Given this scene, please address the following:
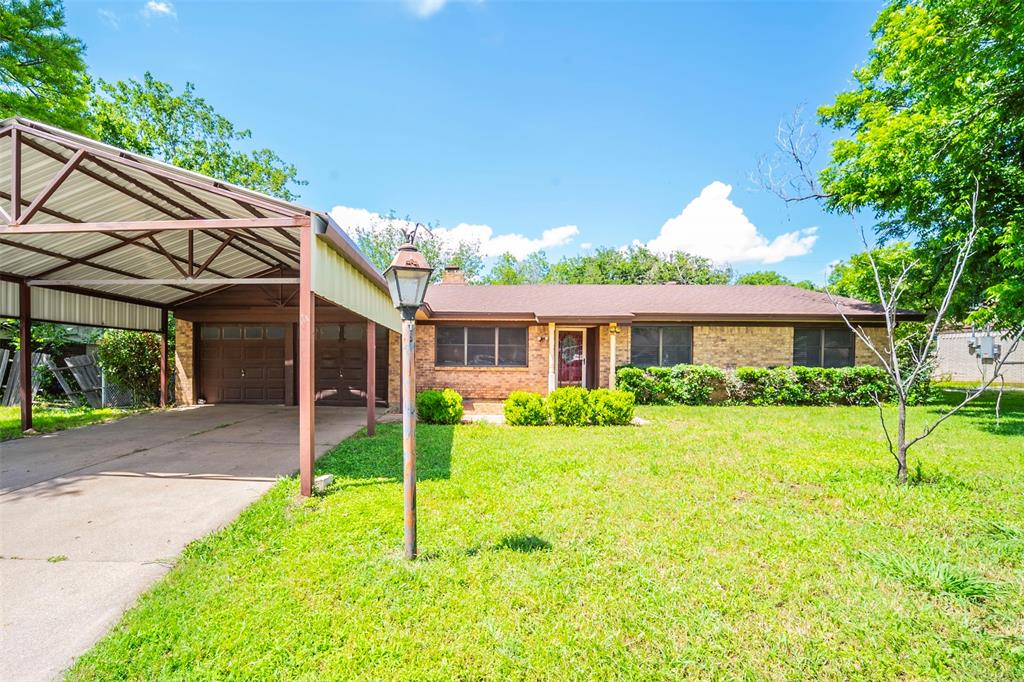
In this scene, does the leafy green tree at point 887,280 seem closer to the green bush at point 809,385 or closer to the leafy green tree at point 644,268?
the green bush at point 809,385

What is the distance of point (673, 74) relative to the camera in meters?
10.8

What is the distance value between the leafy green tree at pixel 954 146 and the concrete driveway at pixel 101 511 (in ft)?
33.1

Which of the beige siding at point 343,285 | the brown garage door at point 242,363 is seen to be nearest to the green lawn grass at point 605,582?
the beige siding at point 343,285

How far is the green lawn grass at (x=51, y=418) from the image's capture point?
27.5ft

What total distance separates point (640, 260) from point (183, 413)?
37.9m

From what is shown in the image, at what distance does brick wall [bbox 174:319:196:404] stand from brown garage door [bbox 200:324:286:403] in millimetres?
251

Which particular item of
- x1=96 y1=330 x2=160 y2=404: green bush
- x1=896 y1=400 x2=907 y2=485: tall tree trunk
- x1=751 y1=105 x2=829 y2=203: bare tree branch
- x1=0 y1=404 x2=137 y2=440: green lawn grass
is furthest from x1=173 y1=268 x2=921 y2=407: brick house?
x1=896 y1=400 x2=907 y2=485: tall tree trunk

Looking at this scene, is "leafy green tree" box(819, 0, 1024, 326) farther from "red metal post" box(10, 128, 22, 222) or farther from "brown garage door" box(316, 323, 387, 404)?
"red metal post" box(10, 128, 22, 222)

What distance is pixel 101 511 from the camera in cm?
436

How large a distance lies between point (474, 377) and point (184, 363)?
8237 mm

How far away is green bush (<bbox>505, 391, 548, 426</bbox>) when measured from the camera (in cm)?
922

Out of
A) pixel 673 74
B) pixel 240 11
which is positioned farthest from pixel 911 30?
pixel 240 11

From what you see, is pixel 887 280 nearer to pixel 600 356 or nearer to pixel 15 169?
pixel 600 356

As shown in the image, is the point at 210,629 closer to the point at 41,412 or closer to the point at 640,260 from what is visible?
the point at 41,412
